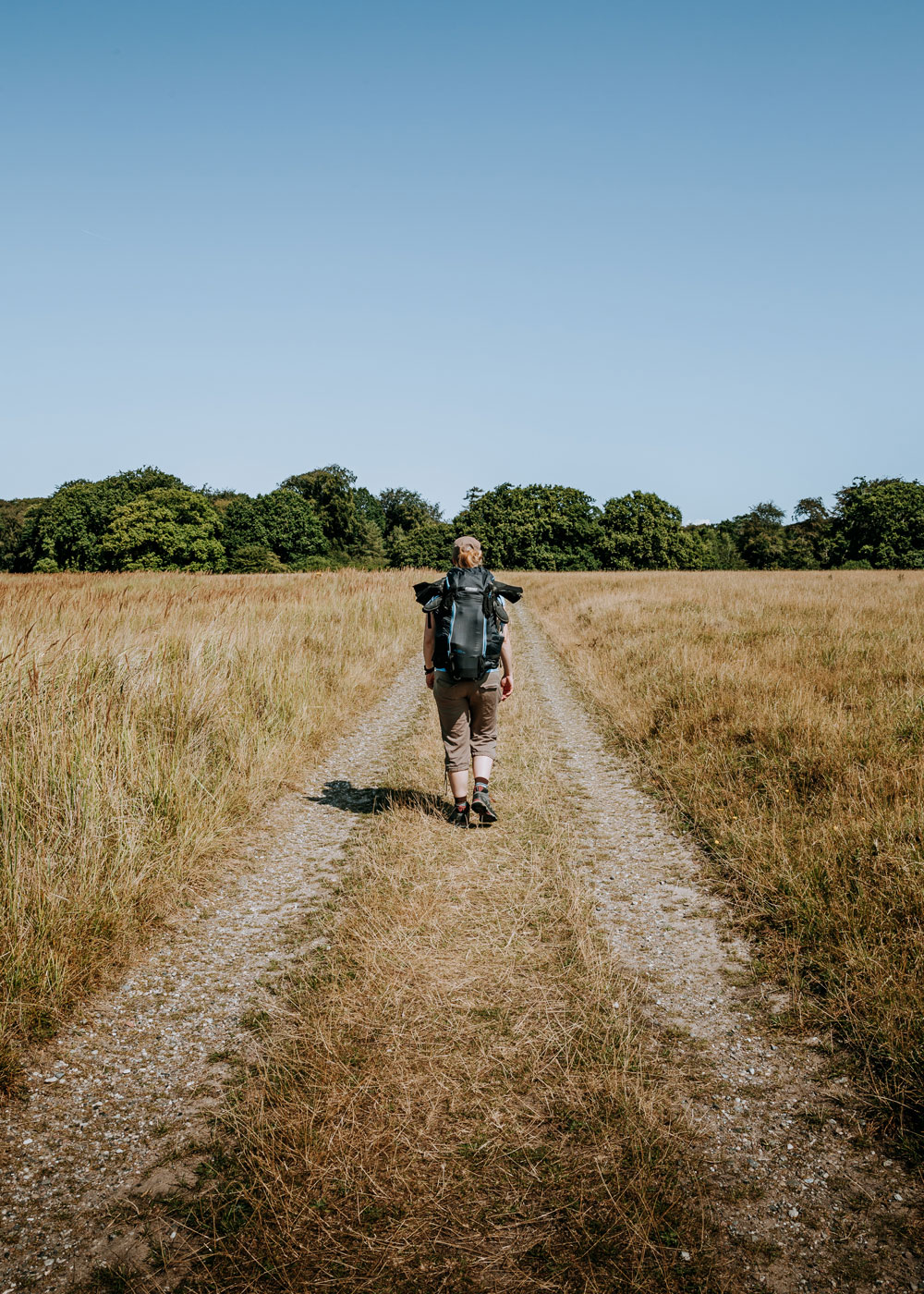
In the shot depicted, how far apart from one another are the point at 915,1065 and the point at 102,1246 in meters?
3.01

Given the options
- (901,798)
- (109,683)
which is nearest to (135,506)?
(109,683)

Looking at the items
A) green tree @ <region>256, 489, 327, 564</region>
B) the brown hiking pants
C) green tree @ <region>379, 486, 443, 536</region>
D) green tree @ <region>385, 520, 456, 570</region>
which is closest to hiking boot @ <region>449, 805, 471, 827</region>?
the brown hiking pants

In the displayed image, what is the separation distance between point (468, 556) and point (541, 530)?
230ft

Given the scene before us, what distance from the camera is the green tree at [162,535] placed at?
6044 centimetres

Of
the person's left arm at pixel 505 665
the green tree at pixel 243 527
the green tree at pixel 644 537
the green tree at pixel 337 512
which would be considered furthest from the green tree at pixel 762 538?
the person's left arm at pixel 505 665

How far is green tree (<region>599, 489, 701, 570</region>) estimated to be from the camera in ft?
240

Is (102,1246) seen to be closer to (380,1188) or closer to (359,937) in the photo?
(380,1188)

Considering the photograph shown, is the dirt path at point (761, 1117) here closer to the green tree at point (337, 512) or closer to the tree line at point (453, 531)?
the tree line at point (453, 531)

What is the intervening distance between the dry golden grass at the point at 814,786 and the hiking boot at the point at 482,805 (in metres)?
1.68

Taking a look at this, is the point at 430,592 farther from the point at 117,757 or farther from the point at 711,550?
the point at 711,550

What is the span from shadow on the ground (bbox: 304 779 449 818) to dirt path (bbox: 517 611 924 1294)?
1.77m

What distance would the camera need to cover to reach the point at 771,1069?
2.93 m

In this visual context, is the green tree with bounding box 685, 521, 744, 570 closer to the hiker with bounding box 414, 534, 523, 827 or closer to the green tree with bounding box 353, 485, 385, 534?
the green tree with bounding box 353, 485, 385, 534

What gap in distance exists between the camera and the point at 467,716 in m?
5.59
